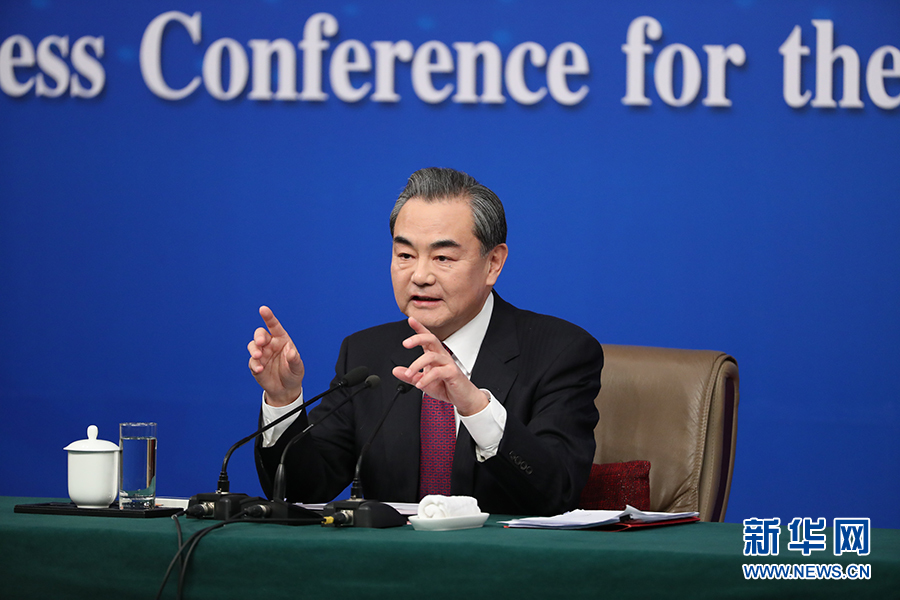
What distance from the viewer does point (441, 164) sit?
3584mm

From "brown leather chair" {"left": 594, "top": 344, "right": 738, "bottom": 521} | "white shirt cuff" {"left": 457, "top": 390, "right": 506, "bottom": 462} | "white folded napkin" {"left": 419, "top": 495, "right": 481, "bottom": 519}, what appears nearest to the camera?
"white folded napkin" {"left": 419, "top": 495, "right": 481, "bottom": 519}

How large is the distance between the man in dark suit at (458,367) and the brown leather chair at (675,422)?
21 cm

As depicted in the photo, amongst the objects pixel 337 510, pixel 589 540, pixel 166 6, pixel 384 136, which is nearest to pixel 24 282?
pixel 166 6

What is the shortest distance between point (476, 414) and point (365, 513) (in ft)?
1.13

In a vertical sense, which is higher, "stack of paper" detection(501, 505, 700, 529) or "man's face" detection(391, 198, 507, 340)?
"man's face" detection(391, 198, 507, 340)

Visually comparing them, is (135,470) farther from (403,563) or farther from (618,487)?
(618,487)

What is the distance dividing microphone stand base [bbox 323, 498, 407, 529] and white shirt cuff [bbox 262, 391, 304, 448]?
485 mm

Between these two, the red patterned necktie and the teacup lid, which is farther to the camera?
the red patterned necktie

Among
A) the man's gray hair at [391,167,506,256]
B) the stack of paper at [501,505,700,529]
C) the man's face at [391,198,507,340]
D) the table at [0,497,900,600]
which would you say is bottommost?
the table at [0,497,900,600]

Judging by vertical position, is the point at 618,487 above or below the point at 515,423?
below

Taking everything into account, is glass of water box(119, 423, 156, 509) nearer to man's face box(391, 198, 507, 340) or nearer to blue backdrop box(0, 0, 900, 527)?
man's face box(391, 198, 507, 340)

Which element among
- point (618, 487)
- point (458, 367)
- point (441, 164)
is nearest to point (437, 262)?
point (458, 367)

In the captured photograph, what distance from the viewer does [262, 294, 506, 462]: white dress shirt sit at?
171cm

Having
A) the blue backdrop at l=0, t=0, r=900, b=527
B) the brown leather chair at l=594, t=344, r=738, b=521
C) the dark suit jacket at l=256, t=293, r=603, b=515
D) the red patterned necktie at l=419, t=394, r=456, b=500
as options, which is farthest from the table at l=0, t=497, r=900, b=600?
the blue backdrop at l=0, t=0, r=900, b=527
